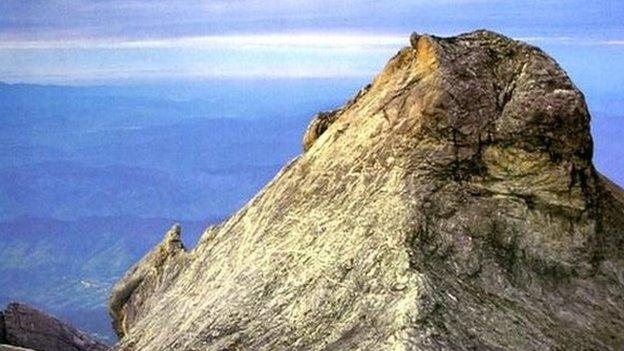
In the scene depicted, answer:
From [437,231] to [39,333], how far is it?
17.4m

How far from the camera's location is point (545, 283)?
21641 mm

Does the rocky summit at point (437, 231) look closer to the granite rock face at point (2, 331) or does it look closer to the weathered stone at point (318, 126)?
the weathered stone at point (318, 126)

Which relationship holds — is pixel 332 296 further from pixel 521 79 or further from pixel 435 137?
pixel 521 79

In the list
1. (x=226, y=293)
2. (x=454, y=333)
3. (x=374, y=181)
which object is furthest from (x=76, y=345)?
(x=454, y=333)

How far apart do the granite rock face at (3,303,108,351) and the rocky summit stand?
966cm

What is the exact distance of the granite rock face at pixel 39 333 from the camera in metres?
34.0

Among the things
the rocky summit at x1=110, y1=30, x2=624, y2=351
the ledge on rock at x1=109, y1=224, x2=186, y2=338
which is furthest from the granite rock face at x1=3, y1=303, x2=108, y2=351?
the rocky summit at x1=110, y1=30, x2=624, y2=351

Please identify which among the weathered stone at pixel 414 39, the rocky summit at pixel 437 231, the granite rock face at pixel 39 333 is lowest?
the rocky summit at pixel 437 231

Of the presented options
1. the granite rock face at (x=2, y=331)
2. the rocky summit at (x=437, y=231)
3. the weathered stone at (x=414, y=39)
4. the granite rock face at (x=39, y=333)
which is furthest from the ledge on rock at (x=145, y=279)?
the weathered stone at (x=414, y=39)

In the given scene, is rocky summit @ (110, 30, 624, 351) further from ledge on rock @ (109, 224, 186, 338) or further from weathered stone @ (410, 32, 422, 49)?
ledge on rock @ (109, 224, 186, 338)

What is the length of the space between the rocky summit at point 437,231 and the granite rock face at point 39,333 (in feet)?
31.7

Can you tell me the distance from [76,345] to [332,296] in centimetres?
1665

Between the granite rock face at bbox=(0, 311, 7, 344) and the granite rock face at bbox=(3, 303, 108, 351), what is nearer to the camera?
the granite rock face at bbox=(0, 311, 7, 344)

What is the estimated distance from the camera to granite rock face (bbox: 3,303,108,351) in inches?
1337
